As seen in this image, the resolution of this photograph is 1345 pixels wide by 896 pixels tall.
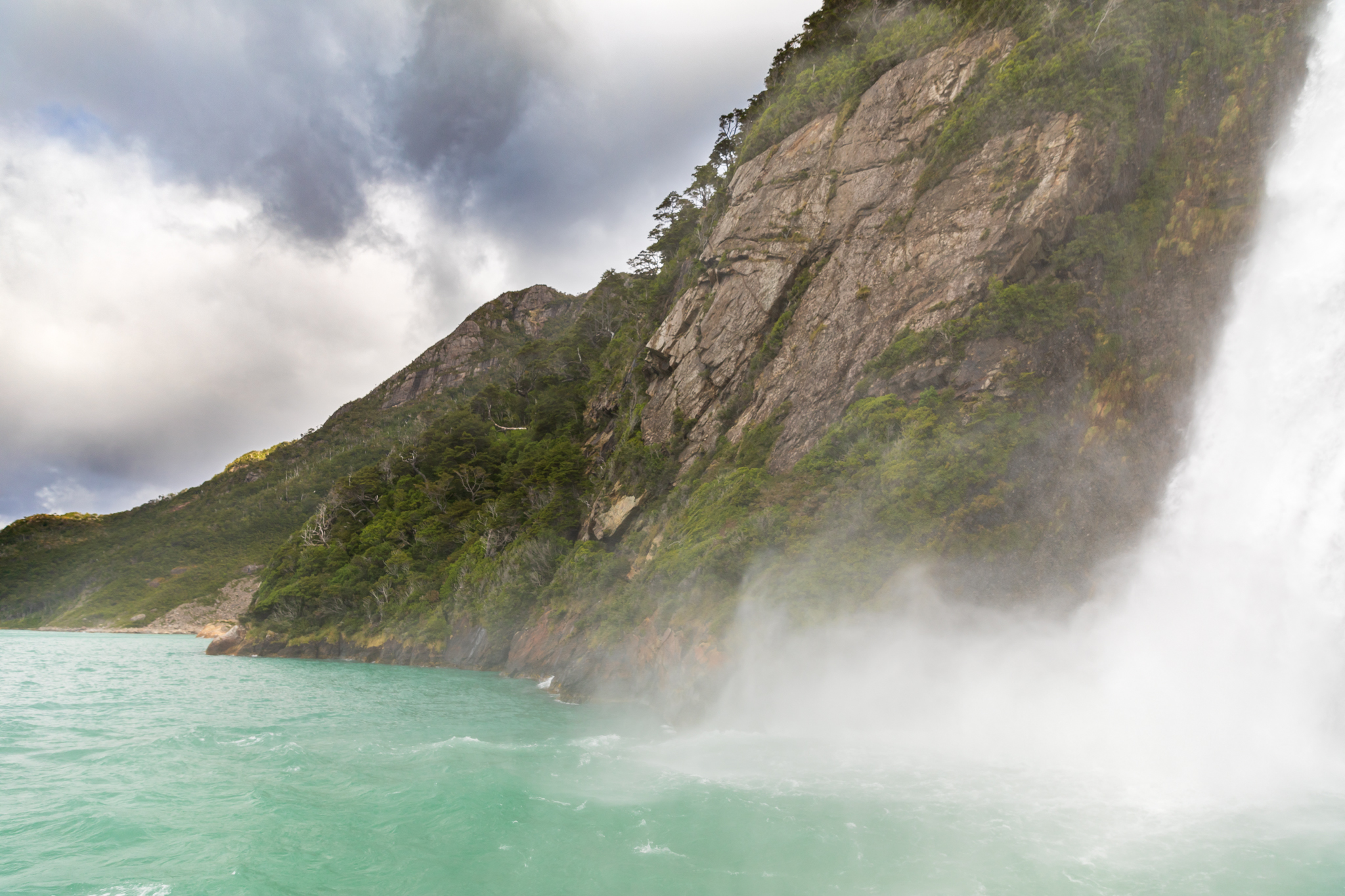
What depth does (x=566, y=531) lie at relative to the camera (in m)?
50.2

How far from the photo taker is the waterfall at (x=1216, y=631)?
15773 millimetres

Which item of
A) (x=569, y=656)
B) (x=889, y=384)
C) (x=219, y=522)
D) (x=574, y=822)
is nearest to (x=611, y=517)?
(x=569, y=656)

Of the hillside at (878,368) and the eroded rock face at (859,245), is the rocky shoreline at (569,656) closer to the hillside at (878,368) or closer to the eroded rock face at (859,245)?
the hillside at (878,368)

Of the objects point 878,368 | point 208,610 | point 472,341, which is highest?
point 472,341

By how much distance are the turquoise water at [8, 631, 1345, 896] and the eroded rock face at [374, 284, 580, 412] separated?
14372 centimetres

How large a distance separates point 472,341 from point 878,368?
152669mm

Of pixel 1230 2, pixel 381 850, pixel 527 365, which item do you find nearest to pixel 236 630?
pixel 527 365

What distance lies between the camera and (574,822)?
41.2 feet

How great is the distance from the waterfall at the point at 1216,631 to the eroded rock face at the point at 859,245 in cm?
713

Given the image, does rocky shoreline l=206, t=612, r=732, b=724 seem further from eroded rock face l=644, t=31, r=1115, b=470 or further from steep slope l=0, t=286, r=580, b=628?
steep slope l=0, t=286, r=580, b=628

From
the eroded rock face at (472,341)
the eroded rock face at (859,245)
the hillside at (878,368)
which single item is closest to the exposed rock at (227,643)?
the hillside at (878,368)

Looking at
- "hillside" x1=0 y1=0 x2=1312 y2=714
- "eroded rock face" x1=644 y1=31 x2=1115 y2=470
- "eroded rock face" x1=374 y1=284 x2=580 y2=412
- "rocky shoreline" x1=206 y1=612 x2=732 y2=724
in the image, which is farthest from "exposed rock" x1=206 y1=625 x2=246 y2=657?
"eroded rock face" x1=374 y1=284 x2=580 y2=412

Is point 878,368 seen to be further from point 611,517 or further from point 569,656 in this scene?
point 569,656

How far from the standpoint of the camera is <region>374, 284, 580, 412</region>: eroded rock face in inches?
6289
